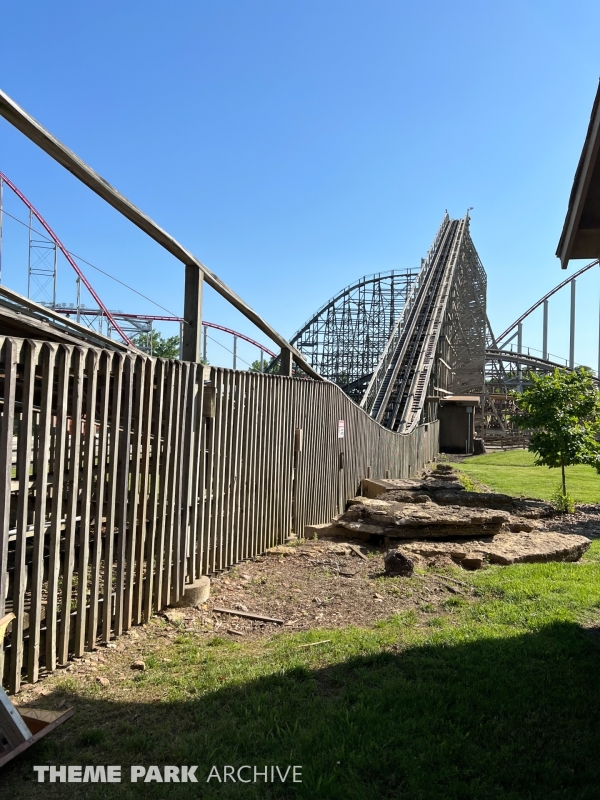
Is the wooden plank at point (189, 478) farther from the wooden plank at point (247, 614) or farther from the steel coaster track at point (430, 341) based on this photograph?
the steel coaster track at point (430, 341)

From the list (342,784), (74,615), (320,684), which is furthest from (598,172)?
(74,615)

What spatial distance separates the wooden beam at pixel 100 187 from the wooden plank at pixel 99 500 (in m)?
1.18

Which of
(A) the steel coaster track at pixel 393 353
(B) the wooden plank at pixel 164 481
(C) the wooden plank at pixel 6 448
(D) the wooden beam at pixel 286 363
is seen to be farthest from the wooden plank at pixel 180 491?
(A) the steel coaster track at pixel 393 353

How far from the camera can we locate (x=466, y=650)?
12.6 feet

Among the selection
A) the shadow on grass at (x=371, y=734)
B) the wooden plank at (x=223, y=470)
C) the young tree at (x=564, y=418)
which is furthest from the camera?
the young tree at (x=564, y=418)

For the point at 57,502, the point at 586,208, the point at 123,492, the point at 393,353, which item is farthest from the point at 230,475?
the point at 393,353

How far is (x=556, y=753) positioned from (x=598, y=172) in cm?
366

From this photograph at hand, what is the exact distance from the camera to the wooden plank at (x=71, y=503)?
3.47 m

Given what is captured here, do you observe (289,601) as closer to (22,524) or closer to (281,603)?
(281,603)

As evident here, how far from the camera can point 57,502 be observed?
338cm

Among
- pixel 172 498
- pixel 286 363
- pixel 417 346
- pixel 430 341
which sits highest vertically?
pixel 430 341

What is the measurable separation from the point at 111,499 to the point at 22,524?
789mm

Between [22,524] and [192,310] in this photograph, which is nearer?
[22,524]

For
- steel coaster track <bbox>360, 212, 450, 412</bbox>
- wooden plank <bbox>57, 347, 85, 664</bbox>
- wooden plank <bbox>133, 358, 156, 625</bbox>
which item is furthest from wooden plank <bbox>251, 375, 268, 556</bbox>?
steel coaster track <bbox>360, 212, 450, 412</bbox>
